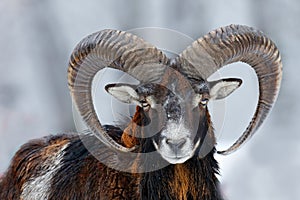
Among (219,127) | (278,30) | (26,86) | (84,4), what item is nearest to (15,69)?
(26,86)

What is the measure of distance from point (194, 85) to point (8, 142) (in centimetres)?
751

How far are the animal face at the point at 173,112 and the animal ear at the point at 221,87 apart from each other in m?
0.03

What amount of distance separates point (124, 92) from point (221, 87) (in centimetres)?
64

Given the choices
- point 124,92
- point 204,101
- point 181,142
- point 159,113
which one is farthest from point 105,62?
point 181,142

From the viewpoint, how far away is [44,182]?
4859 mm

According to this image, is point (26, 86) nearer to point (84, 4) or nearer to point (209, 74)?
point (84, 4)

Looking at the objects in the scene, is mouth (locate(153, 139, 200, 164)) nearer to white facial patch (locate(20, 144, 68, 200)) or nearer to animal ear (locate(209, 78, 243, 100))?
animal ear (locate(209, 78, 243, 100))

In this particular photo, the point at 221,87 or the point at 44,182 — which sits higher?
the point at 221,87

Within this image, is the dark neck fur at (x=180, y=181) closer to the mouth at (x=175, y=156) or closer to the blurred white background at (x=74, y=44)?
the mouth at (x=175, y=156)

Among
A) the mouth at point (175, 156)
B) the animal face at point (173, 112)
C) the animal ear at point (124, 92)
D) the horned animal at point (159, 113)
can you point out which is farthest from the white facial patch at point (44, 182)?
the mouth at point (175, 156)

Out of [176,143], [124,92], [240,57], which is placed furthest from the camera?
[240,57]

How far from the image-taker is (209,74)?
434 cm

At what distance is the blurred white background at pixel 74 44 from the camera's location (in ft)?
35.6

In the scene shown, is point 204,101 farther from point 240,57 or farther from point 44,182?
point 44,182
